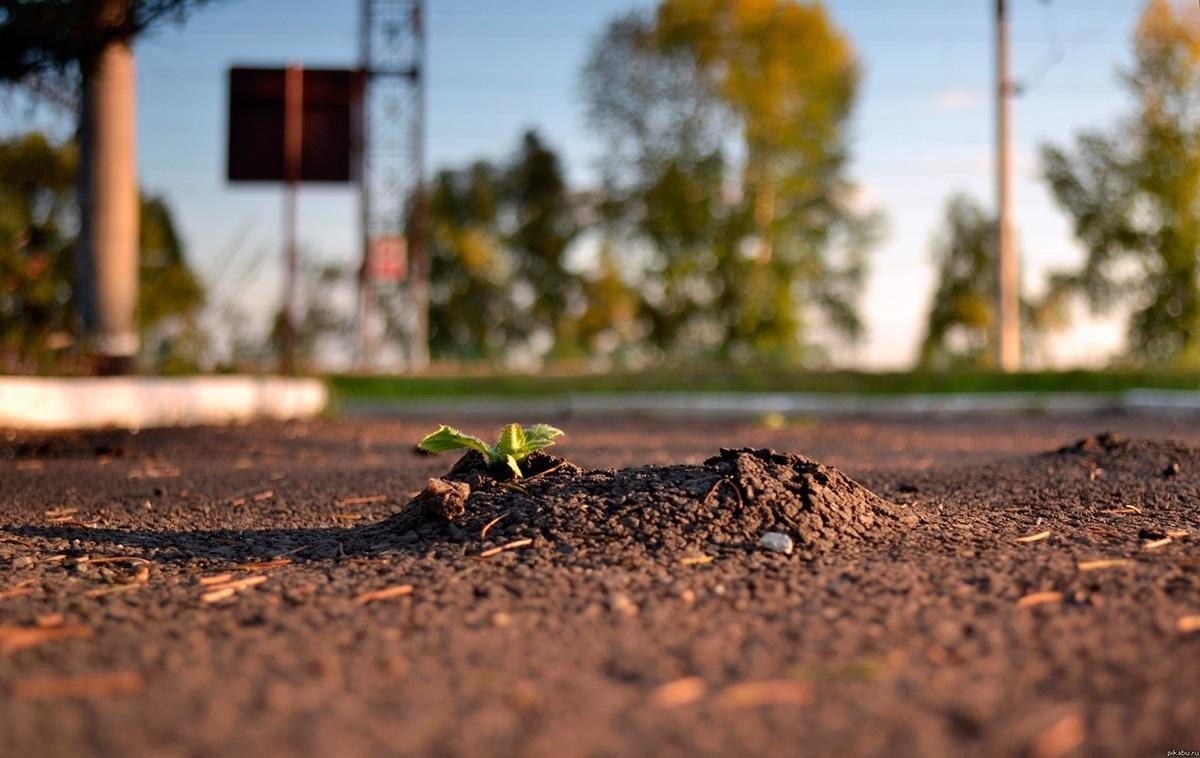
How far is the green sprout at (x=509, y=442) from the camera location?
3.82 meters

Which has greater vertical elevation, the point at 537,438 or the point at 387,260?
the point at 387,260

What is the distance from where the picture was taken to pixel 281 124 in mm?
14141

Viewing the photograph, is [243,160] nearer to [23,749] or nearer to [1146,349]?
[23,749]

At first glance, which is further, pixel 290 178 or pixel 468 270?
pixel 468 270

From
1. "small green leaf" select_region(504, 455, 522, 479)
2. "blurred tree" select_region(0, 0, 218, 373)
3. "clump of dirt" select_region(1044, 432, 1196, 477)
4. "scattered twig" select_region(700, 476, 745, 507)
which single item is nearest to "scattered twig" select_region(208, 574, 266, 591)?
"small green leaf" select_region(504, 455, 522, 479)

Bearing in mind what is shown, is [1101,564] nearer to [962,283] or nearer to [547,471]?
[547,471]

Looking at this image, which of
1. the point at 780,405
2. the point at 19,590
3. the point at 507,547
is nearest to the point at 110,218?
the point at 780,405

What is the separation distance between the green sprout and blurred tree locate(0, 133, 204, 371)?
7221mm

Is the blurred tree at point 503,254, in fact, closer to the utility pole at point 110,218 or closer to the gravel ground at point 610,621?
the utility pole at point 110,218

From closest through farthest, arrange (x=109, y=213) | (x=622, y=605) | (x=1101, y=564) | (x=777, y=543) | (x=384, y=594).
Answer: (x=622, y=605) → (x=384, y=594) → (x=1101, y=564) → (x=777, y=543) → (x=109, y=213)

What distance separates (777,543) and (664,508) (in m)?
0.39

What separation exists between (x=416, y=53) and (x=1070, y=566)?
18.3 metres

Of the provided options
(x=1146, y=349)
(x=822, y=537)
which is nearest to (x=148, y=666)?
(x=822, y=537)

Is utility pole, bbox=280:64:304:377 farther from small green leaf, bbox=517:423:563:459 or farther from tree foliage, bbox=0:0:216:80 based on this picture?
small green leaf, bbox=517:423:563:459
